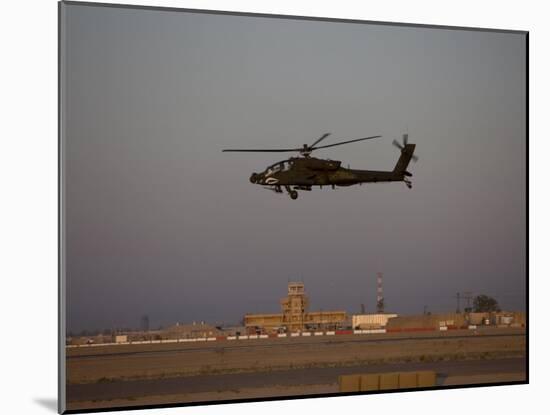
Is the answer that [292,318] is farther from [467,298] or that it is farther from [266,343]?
[467,298]

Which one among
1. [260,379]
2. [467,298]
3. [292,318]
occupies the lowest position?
[260,379]

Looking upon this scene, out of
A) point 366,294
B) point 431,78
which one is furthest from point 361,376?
point 431,78

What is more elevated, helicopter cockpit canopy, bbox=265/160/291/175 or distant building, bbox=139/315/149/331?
helicopter cockpit canopy, bbox=265/160/291/175

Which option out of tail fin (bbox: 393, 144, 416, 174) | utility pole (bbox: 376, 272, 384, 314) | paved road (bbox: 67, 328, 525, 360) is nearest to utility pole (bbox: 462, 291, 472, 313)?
paved road (bbox: 67, 328, 525, 360)

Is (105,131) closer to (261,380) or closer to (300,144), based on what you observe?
(300,144)

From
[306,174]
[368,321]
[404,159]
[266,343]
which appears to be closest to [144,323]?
[266,343]

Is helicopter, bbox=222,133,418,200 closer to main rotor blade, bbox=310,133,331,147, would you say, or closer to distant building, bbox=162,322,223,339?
main rotor blade, bbox=310,133,331,147


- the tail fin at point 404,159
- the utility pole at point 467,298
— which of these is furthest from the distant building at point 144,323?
the utility pole at point 467,298
